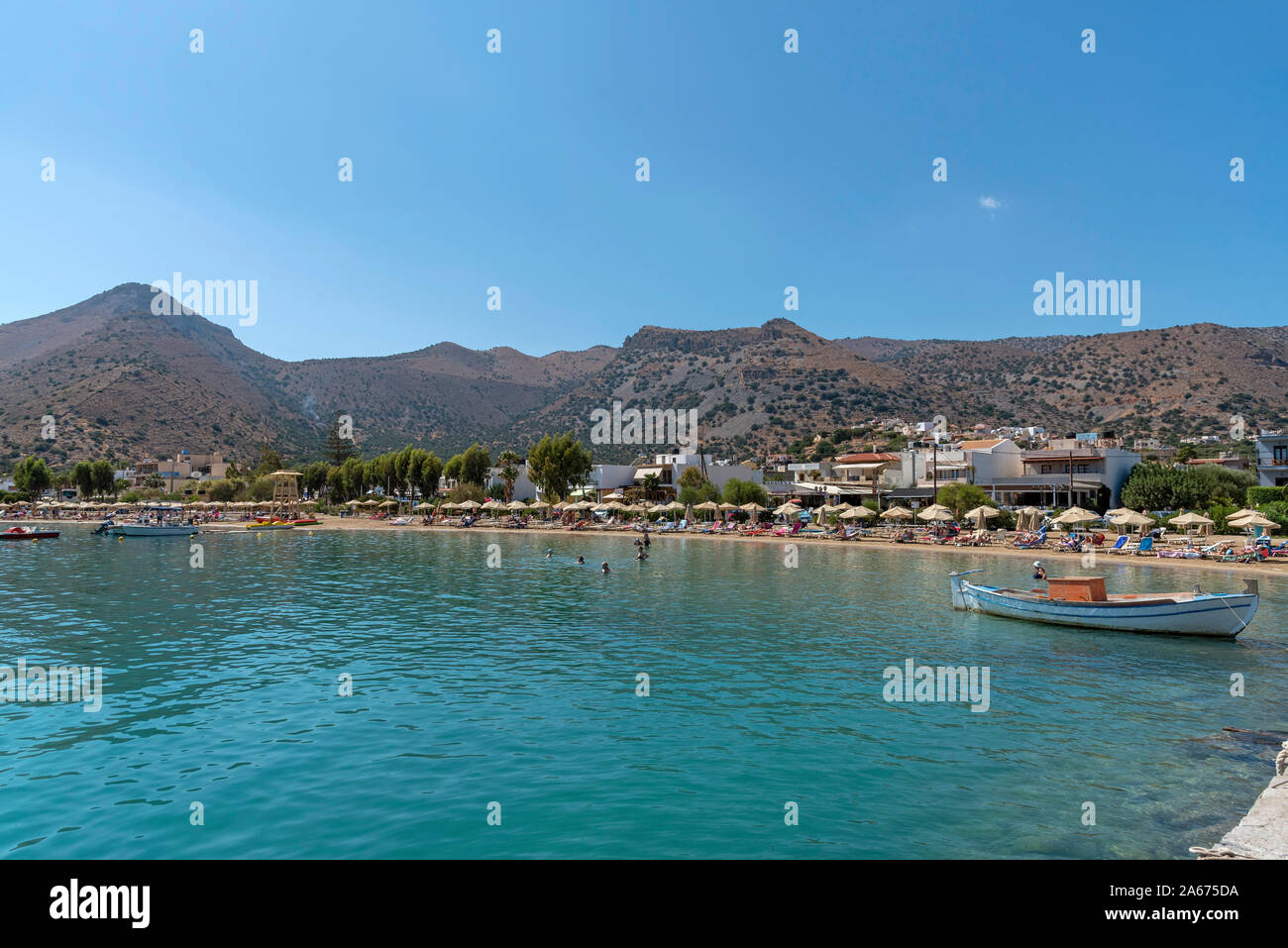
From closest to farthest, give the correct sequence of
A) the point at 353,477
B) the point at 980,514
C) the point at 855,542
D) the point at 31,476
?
the point at 980,514
the point at 855,542
the point at 31,476
the point at 353,477

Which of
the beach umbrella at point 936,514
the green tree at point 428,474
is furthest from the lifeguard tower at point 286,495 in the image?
the beach umbrella at point 936,514

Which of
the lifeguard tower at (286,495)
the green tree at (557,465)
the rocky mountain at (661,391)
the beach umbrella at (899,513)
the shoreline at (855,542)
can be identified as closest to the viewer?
the shoreline at (855,542)

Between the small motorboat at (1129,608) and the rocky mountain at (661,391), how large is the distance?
10249 centimetres

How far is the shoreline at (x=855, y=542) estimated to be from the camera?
117ft

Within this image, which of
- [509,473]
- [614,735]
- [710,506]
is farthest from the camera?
[509,473]

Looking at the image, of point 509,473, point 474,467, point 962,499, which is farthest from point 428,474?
point 962,499

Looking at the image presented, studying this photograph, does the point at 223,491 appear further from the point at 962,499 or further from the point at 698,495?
the point at 962,499

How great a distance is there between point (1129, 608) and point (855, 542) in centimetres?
3249

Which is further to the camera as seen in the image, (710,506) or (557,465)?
(557,465)

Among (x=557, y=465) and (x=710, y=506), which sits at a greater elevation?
(x=557, y=465)

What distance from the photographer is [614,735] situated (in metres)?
12.4

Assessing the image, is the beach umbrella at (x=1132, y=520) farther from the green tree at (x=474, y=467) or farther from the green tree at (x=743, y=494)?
the green tree at (x=474, y=467)
